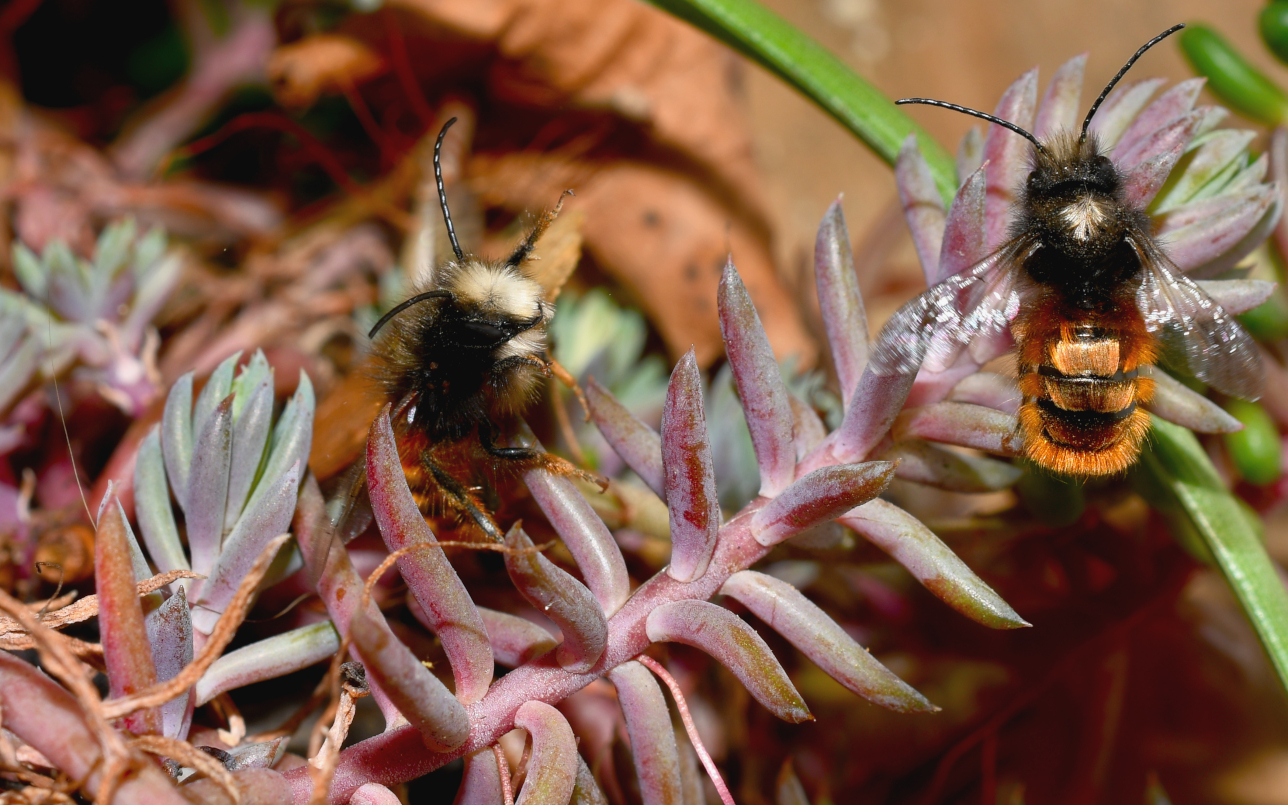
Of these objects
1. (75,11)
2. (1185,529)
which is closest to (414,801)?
(1185,529)

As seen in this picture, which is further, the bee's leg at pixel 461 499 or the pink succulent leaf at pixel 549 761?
the bee's leg at pixel 461 499

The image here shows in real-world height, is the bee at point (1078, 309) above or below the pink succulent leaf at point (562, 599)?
above

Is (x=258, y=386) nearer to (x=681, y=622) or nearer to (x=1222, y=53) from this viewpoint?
(x=681, y=622)

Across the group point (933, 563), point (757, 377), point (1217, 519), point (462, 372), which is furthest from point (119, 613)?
point (1217, 519)

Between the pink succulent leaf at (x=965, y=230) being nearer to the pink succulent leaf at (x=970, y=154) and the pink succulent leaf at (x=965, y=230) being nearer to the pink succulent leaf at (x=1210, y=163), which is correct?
the pink succulent leaf at (x=970, y=154)

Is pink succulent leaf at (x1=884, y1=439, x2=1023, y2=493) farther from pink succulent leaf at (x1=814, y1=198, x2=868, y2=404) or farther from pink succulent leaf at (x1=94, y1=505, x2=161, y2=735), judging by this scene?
pink succulent leaf at (x1=94, y1=505, x2=161, y2=735)

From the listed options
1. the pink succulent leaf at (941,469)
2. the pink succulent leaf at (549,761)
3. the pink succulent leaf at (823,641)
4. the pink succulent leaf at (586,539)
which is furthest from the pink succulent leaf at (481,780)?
the pink succulent leaf at (941,469)
